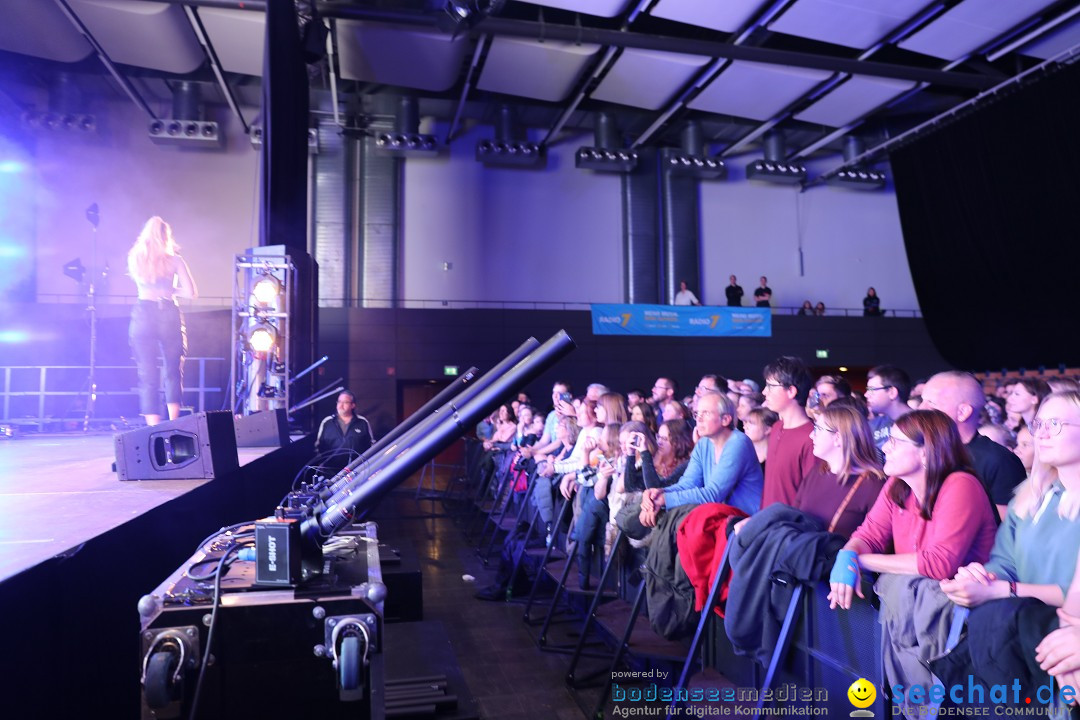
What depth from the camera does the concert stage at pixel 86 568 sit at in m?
1.46

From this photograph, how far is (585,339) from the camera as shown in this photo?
13.3m

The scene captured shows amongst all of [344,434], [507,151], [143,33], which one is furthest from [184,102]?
[344,434]

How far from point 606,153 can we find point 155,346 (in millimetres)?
10511

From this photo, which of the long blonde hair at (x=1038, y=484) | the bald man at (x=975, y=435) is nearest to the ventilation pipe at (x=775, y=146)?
the bald man at (x=975, y=435)

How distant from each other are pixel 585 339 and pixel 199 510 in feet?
35.5

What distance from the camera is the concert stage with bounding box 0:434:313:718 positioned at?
57.4 inches

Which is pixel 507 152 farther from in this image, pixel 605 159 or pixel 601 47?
pixel 601 47

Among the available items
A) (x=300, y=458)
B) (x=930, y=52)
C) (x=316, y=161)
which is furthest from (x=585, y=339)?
(x=300, y=458)

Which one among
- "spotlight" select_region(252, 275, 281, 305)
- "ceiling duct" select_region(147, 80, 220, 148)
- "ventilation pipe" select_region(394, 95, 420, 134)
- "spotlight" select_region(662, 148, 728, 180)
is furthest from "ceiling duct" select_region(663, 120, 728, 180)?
"spotlight" select_region(252, 275, 281, 305)

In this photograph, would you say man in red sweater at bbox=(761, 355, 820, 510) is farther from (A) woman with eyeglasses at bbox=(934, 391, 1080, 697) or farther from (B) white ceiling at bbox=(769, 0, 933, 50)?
(B) white ceiling at bbox=(769, 0, 933, 50)

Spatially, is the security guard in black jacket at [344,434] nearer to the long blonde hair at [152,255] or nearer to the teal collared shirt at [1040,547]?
the long blonde hair at [152,255]

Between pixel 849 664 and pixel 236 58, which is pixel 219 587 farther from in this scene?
pixel 236 58

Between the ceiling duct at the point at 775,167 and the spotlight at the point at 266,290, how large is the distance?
11017 millimetres

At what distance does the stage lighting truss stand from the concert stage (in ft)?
8.95
